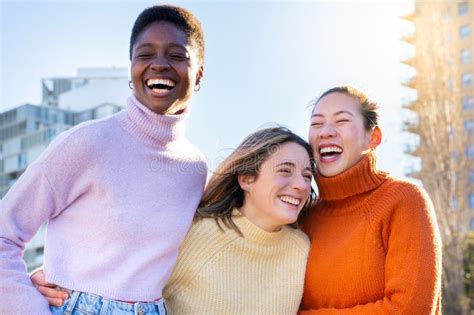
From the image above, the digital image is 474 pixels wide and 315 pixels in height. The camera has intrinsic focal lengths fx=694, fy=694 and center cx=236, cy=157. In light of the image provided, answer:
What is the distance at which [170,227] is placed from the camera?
302 centimetres

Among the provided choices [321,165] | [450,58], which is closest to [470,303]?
[450,58]

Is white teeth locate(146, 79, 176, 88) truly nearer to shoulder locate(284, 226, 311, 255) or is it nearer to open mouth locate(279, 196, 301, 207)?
open mouth locate(279, 196, 301, 207)

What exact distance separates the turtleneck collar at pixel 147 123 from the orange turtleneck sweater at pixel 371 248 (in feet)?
2.96

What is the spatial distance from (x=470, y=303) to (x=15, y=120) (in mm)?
42211

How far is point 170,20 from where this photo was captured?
310 centimetres

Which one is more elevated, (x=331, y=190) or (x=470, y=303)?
(x=331, y=190)

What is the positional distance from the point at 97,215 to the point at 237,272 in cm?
89

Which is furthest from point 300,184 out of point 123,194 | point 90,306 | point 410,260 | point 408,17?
point 408,17

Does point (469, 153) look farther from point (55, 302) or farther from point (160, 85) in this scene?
→ point (55, 302)

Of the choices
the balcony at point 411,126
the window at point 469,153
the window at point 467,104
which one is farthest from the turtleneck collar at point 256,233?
the window at point 467,104

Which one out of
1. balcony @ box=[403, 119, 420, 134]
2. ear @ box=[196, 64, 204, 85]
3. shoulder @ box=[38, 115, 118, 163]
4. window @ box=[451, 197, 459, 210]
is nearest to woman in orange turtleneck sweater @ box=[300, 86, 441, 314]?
ear @ box=[196, 64, 204, 85]

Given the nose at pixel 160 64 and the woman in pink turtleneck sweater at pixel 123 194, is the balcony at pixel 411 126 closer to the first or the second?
the woman in pink turtleneck sweater at pixel 123 194

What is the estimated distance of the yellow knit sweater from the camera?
10.9 ft

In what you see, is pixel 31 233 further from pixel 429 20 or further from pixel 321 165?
pixel 429 20
